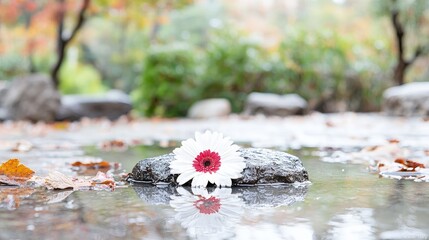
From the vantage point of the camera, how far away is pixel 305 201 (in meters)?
1.75

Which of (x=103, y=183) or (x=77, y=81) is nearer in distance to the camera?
(x=103, y=183)

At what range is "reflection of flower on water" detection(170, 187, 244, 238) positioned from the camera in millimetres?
1359

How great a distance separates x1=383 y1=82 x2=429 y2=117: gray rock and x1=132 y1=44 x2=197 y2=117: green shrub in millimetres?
4284

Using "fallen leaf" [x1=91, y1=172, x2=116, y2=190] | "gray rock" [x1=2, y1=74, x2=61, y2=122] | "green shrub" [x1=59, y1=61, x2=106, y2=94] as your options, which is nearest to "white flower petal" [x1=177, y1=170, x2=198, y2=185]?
"fallen leaf" [x1=91, y1=172, x2=116, y2=190]

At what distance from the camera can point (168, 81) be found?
39.9ft

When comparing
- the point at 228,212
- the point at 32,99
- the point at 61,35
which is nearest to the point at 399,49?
the point at 61,35

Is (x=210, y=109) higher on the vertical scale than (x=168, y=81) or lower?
lower

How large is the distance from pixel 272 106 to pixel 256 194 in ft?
30.4

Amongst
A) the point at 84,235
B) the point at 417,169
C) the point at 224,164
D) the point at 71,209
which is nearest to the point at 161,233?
the point at 84,235

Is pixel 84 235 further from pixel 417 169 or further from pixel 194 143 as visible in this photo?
pixel 417 169

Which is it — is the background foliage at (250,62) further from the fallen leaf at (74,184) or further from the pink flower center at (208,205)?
the pink flower center at (208,205)

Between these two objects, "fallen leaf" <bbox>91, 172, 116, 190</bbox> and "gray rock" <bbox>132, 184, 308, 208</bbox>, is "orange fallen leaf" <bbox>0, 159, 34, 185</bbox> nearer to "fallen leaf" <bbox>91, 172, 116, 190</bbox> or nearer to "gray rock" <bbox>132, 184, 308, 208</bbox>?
"fallen leaf" <bbox>91, 172, 116, 190</bbox>

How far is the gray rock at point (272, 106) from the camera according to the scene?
1112cm

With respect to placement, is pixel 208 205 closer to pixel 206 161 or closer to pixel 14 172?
pixel 206 161
